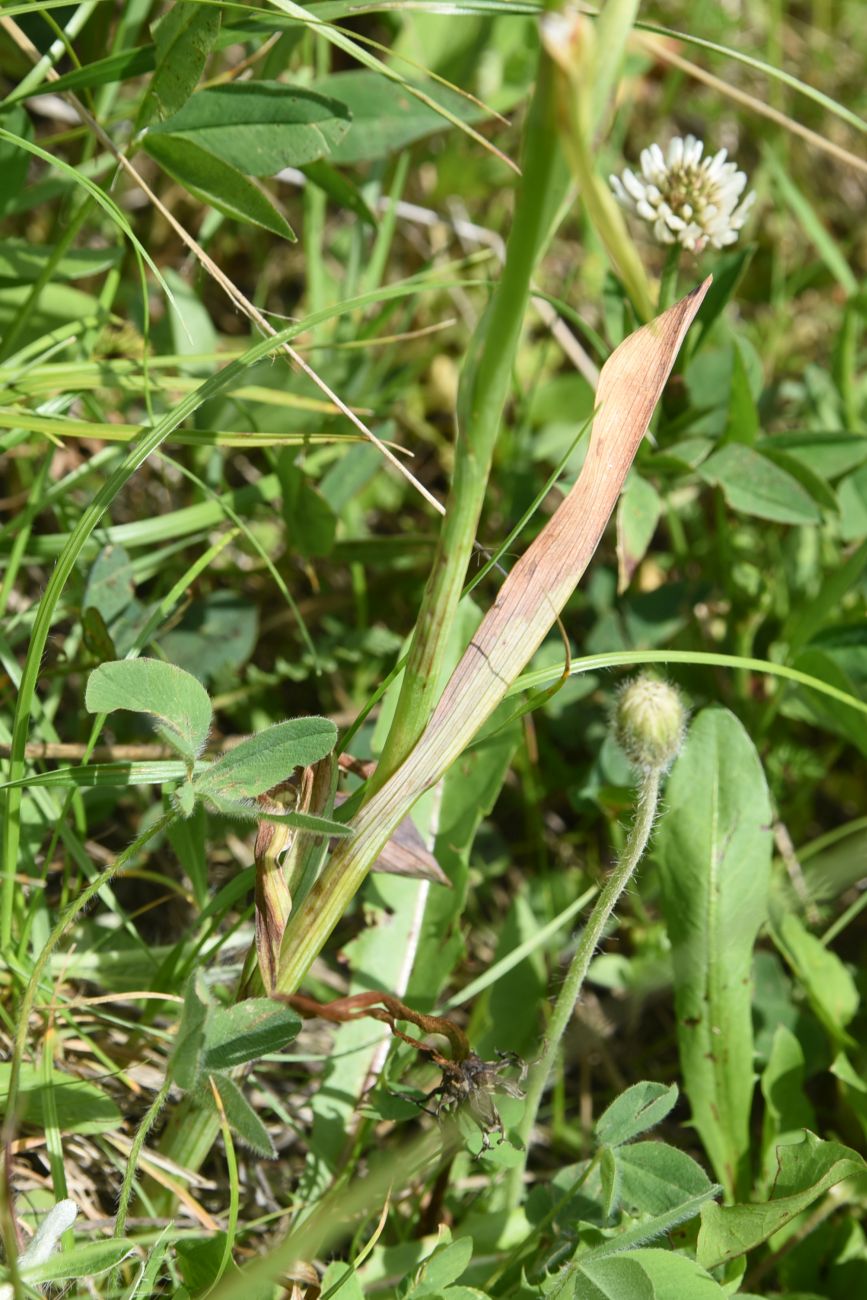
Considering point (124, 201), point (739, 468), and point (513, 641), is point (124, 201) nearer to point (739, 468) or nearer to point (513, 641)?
point (739, 468)

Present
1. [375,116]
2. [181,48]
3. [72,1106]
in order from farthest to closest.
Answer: [375,116] → [181,48] → [72,1106]

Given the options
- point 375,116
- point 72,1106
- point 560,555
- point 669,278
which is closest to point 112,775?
point 72,1106

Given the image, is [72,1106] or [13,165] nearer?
[72,1106]

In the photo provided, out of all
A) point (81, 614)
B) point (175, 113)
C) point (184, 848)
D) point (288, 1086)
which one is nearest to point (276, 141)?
point (175, 113)

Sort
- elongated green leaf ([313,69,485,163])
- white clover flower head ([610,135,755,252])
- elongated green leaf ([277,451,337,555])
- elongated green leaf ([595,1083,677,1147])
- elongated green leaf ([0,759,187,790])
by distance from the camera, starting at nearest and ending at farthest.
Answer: elongated green leaf ([0,759,187,790])
elongated green leaf ([595,1083,677,1147])
white clover flower head ([610,135,755,252])
elongated green leaf ([277,451,337,555])
elongated green leaf ([313,69,485,163])

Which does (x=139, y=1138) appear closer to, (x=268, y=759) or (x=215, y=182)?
(x=268, y=759)

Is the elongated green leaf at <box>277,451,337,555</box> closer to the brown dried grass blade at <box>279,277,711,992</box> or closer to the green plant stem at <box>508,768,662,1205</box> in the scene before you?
the brown dried grass blade at <box>279,277,711,992</box>

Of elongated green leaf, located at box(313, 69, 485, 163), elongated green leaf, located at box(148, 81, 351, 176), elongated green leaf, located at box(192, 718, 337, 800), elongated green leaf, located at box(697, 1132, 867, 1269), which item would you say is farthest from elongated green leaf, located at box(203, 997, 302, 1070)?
elongated green leaf, located at box(313, 69, 485, 163)

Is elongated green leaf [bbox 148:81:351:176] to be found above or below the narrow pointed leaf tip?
above
